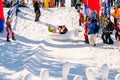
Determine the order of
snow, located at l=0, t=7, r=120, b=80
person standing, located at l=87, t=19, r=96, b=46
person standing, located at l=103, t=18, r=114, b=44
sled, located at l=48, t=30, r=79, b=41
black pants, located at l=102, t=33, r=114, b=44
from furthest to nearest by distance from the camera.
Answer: sled, located at l=48, t=30, r=79, b=41, black pants, located at l=102, t=33, r=114, b=44, person standing, located at l=103, t=18, r=114, b=44, person standing, located at l=87, t=19, r=96, b=46, snow, located at l=0, t=7, r=120, b=80

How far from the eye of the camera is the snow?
40.8ft

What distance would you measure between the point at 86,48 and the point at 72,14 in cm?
842

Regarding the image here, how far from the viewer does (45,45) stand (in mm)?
16969

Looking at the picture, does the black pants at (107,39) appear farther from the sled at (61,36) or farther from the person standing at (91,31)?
the sled at (61,36)

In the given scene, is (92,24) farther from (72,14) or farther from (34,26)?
(72,14)

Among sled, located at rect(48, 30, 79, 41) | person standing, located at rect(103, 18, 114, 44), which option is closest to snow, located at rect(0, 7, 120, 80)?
sled, located at rect(48, 30, 79, 41)

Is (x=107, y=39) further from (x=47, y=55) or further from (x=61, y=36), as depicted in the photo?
(x=47, y=55)

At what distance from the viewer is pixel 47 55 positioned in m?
15.0

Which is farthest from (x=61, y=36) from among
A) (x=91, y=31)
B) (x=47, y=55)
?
(x=47, y=55)

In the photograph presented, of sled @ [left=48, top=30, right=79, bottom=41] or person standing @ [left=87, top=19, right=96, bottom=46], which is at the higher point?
person standing @ [left=87, top=19, right=96, bottom=46]

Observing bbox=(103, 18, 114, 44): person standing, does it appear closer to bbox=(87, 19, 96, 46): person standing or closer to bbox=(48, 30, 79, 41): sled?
bbox=(87, 19, 96, 46): person standing

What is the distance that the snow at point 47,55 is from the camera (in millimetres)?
12438

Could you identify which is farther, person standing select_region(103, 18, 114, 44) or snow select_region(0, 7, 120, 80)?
person standing select_region(103, 18, 114, 44)

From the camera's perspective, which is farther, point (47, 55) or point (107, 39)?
point (107, 39)
